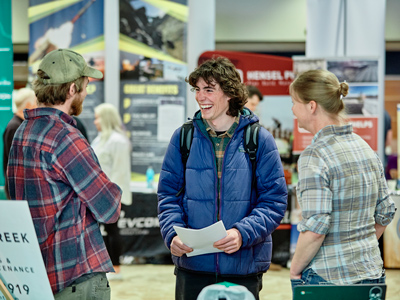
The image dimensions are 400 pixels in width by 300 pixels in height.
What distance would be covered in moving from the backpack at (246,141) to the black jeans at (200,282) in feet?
1.17

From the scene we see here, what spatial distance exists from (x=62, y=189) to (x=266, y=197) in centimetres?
85

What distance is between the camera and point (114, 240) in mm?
5223

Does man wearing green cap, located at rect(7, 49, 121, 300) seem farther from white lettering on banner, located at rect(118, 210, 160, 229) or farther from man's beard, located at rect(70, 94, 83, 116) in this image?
white lettering on banner, located at rect(118, 210, 160, 229)

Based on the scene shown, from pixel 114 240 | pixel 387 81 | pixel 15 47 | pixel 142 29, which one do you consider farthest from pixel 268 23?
pixel 114 240

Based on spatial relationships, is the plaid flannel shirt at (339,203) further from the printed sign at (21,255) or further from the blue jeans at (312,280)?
the printed sign at (21,255)

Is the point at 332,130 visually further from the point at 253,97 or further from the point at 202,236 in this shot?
the point at 253,97

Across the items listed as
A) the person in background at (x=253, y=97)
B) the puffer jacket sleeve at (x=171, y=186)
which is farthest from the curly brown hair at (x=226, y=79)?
the person in background at (x=253, y=97)

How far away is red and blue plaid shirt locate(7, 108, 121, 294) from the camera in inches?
80.4

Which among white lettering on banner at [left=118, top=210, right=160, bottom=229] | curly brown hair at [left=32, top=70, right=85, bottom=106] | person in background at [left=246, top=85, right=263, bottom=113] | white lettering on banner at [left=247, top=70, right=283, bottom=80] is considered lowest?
white lettering on banner at [left=118, top=210, right=160, bottom=229]

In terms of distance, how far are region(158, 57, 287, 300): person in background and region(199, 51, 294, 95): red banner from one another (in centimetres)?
335

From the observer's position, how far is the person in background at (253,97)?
18.8 ft

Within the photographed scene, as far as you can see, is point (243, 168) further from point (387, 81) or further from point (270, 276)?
point (387, 81)

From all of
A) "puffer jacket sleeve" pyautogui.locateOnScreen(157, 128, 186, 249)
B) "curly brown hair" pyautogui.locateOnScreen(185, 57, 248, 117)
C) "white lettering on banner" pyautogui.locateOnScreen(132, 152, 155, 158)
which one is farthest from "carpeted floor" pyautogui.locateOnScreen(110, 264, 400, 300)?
"curly brown hair" pyautogui.locateOnScreen(185, 57, 248, 117)

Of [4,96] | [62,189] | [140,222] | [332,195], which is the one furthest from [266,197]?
[140,222]
